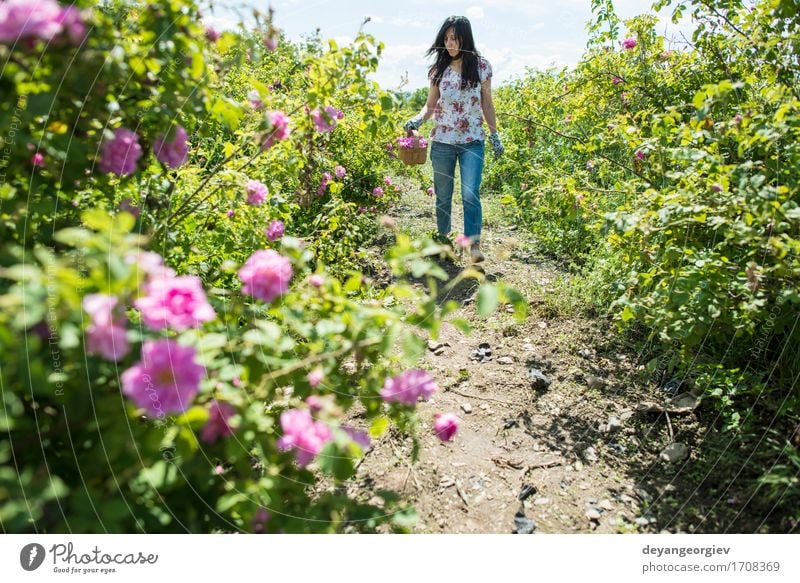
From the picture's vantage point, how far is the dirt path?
6.03 ft

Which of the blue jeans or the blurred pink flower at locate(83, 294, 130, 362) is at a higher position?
the blue jeans

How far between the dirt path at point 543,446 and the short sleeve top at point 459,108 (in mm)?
1429

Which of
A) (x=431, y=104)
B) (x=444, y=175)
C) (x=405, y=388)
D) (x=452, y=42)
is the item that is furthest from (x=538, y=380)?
(x=452, y=42)

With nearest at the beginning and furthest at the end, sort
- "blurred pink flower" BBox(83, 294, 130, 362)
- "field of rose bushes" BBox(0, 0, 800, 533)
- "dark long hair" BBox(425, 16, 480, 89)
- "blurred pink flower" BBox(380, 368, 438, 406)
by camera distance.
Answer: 1. "blurred pink flower" BBox(83, 294, 130, 362)
2. "field of rose bushes" BBox(0, 0, 800, 533)
3. "blurred pink flower" BBox(380, 368, 438, 406)
4. "dark long hair" BBox(425, 16, 480, 89)

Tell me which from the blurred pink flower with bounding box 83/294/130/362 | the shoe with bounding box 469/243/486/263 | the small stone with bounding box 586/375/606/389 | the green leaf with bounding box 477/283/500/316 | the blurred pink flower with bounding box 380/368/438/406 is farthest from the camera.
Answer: the shoe with bounding box 469/243/486/263

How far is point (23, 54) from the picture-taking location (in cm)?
116

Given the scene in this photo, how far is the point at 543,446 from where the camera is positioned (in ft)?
7.13

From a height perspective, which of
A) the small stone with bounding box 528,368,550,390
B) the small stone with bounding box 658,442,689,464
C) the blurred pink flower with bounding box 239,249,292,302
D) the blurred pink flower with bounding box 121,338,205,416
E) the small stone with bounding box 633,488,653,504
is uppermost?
the blurred pink flower with bounding box 239,249,292,302

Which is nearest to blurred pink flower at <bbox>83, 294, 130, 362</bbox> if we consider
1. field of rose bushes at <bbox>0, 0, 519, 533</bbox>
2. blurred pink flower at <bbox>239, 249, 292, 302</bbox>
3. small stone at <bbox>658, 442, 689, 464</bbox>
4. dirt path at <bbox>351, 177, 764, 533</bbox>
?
field of rose bushes at <bbox>0, 0, 519, 533</bbox>

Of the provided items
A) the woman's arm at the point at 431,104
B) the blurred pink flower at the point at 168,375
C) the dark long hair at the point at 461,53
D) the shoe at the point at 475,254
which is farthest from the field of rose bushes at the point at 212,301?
the woman's arm at the point at 431,104

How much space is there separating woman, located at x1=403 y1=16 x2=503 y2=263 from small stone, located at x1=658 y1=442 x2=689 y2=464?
6.03 ft

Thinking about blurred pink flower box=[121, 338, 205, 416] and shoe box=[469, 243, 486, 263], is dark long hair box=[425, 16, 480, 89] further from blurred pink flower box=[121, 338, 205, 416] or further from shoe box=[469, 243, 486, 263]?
blurred pink flower box=[121, 338, 205, 416]

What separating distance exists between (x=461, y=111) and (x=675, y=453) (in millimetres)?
2553

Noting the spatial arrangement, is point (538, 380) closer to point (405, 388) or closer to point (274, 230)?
point (274, 230)
